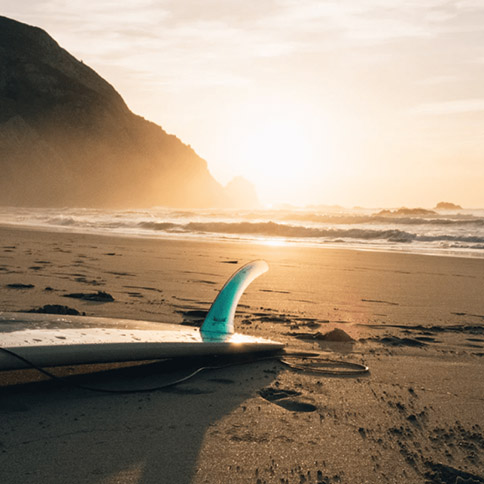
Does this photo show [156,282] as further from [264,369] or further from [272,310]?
[264,369]

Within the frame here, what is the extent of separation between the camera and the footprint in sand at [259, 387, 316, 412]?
208cm

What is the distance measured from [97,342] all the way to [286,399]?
0.81 m

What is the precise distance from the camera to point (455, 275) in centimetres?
710

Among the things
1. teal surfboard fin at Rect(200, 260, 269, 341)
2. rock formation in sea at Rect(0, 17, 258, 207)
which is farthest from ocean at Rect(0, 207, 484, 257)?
rock formation in sea at Rect(0, 17, 258, 207)

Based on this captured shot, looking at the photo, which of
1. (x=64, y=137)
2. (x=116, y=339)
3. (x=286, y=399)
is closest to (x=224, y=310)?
(x=116, y=339)

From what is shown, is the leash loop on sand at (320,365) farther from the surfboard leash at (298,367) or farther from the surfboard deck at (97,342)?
the surfboard deck at (97,342)

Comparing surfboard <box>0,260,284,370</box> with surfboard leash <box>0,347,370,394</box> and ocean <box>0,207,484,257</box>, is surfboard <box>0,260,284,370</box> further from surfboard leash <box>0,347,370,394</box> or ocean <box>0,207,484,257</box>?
→ ocean <box>0,207,484,257</box>

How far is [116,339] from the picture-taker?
2.37 metres

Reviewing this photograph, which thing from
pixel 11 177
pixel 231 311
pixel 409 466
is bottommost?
pixel 409 466

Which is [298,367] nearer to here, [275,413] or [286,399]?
[286,399]

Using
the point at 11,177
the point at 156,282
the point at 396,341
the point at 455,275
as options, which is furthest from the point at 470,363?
the point at 11,177

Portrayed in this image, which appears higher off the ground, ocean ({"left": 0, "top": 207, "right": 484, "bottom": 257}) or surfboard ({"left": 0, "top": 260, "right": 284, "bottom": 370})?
ocean ({"left": 0, "top": 207, "right": 484, "bottom": 257})

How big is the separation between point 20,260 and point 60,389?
5110mm

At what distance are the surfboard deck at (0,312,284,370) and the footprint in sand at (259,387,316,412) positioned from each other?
0.39 m
